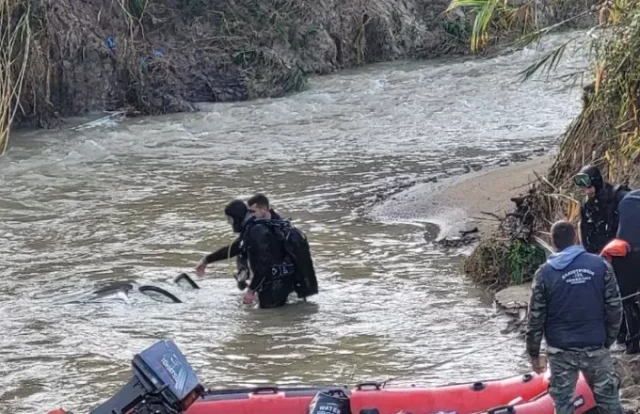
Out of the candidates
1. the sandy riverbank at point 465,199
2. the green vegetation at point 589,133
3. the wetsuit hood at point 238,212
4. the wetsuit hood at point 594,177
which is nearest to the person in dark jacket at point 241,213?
the wetsuit hood at point 238,212

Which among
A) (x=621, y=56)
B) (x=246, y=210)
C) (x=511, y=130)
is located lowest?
(x=511, y=130)

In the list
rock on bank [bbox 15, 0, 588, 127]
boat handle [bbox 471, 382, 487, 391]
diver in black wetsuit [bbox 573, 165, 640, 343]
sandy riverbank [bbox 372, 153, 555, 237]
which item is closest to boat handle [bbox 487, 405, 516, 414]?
→ boat handle [bbox 471, 382, 487, 391]

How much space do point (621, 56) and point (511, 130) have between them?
12248 mm

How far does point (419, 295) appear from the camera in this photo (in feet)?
36.9

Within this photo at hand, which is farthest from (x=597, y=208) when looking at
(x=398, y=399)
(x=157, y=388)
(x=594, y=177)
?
(x=157, y=388)

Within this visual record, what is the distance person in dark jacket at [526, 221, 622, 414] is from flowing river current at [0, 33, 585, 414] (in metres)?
2.45

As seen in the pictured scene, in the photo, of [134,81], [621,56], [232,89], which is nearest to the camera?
[621,56]

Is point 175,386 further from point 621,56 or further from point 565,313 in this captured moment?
point 621,56

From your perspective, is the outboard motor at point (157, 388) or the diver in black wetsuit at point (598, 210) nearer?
the outboard motor at point (157, 388)

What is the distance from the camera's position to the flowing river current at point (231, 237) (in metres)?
9.38

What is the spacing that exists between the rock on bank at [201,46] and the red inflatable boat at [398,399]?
43.1 feet

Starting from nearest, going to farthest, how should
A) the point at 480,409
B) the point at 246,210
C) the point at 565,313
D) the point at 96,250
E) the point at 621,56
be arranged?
1. the point at 565,313
2. the point at 480,409
3. the point at 621,56
4. the point at 246,210
5. the point at 96,250

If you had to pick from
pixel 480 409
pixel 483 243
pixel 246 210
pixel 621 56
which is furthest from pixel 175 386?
pixel 483 243

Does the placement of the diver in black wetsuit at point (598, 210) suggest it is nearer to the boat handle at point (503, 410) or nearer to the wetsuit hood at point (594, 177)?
the wetsuit hood at point (594, 177)
